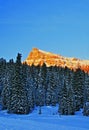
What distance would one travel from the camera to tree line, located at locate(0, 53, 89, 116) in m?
72.6

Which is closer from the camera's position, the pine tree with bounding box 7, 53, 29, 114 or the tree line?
the pine tree with bounding box 7, 53, 29, 114

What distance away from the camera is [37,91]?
105 metres

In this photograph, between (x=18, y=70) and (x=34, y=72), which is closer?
(x=18, y=70)

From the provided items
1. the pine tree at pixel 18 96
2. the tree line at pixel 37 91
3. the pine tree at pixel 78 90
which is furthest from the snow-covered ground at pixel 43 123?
the pine tree at pixel 78 90

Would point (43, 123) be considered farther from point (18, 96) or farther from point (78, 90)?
point (78, 90)

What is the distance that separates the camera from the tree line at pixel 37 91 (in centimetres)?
7262

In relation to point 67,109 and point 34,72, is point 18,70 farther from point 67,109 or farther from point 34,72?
point 34,72

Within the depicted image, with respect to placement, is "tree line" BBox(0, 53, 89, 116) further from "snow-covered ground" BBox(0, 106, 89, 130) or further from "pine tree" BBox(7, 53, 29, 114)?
"snow-covered ground" BBox(0, 106, 89, 130)

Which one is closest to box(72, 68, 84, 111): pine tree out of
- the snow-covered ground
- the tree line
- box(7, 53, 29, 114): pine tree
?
the tree line

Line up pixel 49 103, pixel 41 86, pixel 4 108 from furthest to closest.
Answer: pixel 41 86
pixel 49 103
pixel 4 108

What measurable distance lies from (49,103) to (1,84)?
15.6 meters

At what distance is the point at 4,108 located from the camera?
84250 mm

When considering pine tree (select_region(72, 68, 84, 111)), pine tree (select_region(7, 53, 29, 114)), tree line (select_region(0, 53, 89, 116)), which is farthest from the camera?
pine tree (select_region(72, 68, 84, 111))

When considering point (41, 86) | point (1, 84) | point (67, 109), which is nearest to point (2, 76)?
point (1, 84)
